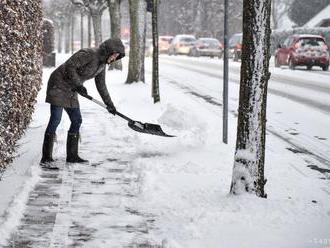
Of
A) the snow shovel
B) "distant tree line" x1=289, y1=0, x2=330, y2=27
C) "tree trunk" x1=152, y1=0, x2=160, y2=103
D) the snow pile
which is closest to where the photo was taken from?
the snow shovel

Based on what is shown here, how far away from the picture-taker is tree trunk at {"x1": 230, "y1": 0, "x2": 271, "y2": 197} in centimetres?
500

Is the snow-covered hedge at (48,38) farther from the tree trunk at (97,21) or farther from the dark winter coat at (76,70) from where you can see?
the dark winter coat at (76,70)

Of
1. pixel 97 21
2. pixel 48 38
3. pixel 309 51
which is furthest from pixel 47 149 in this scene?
pixel 97 21

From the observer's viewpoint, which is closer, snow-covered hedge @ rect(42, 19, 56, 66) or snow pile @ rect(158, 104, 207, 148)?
snow pile @ rect(158, 104, 207, 148)

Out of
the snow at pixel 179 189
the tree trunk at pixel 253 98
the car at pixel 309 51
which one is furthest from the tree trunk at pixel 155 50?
the car at pixel 309 51

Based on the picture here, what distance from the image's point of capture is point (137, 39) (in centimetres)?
1659

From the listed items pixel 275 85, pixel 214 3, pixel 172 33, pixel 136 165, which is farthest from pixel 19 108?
pixel 172 33

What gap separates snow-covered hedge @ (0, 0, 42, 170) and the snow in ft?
1.56

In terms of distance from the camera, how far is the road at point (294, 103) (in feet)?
27.9

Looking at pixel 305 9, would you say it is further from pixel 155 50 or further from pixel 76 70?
pixel 76 70

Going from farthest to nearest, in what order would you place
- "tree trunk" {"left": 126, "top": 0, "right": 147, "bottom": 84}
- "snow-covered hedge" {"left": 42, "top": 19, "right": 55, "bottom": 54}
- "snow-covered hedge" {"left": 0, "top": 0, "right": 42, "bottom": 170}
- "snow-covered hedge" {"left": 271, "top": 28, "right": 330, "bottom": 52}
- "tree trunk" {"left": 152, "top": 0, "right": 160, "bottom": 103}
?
1. "snow-covered hedge" {"left": 271, "top": 28, "right": 330, "bottom": 52}
2. "snow-covered hedge" {"left": 42, "top": 19, "right": 55, "bottom": 54}
3. "tree trunk" {"left": 126, "top": 0, "right": 147, "bottom": 84}
4. "tree trunk" {"left": 152, "top": 0, "right": 160, "bottom": 103}
5. "snow-covered hedge" {"left": 0, "top": 0, "right": 42, "bottom": 170}

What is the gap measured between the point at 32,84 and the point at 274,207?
184 inches

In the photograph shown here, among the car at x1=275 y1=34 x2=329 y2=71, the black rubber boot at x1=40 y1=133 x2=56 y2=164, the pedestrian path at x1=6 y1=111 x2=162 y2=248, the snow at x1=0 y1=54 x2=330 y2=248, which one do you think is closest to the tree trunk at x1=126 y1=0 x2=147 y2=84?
the snow at x1=0 y1=54 x2=330 y2=248

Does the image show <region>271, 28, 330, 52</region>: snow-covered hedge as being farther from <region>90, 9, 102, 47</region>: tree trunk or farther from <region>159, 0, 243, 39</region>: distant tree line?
A: <region>159, 0, 243, 39</region>: distant tree line
